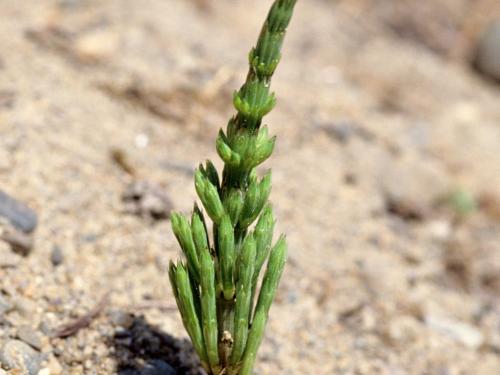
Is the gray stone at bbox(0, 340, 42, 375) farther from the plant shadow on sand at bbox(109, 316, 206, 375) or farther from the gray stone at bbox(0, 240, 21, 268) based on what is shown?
the gray stone at bbox(0, 240, 21, 268)

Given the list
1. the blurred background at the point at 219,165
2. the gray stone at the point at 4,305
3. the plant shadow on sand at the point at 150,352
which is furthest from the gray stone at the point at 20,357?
the plant shadow on sand at the point at 150,352

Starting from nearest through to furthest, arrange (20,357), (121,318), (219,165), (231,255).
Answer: (231,255) < (20,357) < (121,318) < (219,165)

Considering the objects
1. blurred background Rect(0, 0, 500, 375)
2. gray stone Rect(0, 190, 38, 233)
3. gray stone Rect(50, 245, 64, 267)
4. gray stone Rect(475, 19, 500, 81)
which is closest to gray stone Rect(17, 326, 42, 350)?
blurred background Rect(0, 0, 500, 375)

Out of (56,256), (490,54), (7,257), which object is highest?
(490,54)

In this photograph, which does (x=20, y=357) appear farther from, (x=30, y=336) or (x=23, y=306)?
(x=23, y=306)

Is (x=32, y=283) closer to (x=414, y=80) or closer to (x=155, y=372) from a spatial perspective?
(x=155, y=372)

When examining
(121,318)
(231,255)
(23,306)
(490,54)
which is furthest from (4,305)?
(490,54)
